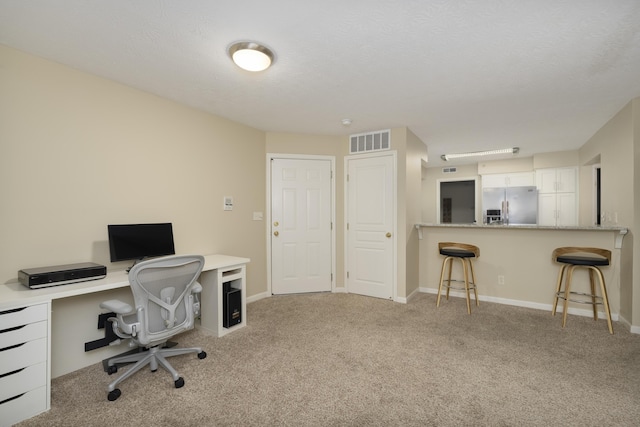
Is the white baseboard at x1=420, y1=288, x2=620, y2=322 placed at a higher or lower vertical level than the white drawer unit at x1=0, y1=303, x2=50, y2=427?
lower

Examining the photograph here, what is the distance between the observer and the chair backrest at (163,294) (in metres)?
2.04

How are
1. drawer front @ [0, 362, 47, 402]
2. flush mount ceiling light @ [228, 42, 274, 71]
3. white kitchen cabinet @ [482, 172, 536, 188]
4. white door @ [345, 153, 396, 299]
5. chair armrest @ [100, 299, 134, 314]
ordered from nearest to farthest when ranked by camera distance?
1. drawer front @ [0, 362, 47, 402]
2. chair armrest @ [100, 299, 134, 314]
3. flush mount ceiling light @ [228, 42, 274, 71]
4. white door @ [345, 153, 396, 299]
5. white kitchen cabinet @ [482, 172, 536, 188]

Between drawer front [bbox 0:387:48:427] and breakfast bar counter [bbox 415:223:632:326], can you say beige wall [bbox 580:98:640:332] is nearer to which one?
breakfast bar counter [bbox 415:223:632:326]

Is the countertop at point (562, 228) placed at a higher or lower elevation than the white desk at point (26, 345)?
higher

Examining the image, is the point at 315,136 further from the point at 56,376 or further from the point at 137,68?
the point at 56,376

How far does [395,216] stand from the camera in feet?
13.8

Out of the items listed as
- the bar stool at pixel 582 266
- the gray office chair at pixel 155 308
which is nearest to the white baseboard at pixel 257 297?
the gray office chair at pixel 155 308

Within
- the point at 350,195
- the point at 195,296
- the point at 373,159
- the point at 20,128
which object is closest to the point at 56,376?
the point at 195,296

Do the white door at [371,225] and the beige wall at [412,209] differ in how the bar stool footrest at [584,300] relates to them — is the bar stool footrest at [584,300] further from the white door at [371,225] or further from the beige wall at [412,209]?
the white door at [371,225]

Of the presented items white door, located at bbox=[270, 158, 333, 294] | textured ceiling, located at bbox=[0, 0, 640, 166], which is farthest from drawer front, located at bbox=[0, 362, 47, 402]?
white door, located at bbox=[270, 158, 333, 294]

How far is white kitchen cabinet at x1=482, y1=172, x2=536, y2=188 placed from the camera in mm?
6148

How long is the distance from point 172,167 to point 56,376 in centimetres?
206

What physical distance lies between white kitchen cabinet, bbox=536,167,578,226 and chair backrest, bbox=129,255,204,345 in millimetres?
6389

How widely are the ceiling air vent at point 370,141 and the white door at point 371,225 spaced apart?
0.12 meters
